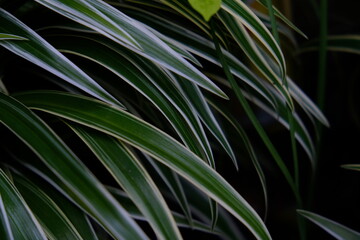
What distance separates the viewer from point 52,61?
0.67 meters

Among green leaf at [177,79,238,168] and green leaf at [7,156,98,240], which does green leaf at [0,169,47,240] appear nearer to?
green leaf at [7,156,98,240]

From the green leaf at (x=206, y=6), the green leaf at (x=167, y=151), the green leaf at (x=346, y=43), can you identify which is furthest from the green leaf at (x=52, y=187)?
the green leaf at (x=346, y=43)

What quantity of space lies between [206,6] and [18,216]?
0.35 meters

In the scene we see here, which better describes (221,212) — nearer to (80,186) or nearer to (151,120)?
(151,120)

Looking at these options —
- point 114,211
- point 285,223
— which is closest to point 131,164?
point 114,211

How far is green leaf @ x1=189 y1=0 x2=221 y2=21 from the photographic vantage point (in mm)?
511

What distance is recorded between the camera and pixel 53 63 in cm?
67

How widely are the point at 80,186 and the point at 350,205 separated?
0.88 metres

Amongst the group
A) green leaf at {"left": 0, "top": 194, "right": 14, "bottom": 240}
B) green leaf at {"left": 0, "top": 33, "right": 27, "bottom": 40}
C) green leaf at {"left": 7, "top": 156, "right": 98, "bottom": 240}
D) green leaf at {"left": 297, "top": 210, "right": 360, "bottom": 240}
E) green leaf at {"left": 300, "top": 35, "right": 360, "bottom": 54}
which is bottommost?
green leaf at {"left": 297, "top": 210, "right": 360, "bottom": 240}

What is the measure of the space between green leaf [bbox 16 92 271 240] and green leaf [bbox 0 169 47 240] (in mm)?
126

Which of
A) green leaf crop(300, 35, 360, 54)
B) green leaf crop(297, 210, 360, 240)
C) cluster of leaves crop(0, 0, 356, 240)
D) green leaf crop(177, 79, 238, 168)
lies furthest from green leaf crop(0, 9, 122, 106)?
green leaf crop(300, 35, 360, 54)

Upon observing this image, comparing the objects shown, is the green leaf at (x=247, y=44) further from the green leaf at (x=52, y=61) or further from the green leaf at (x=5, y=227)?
the green leaf at (x=5, y=227)

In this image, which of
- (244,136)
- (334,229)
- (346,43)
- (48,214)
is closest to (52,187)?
(48,214)

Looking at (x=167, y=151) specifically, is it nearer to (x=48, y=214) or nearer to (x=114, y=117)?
(x=114, y=117)
